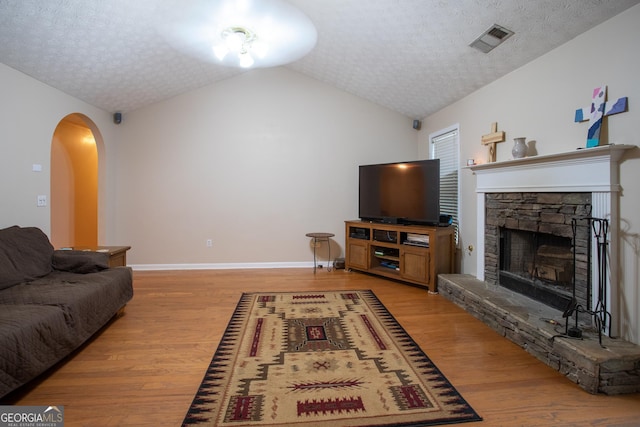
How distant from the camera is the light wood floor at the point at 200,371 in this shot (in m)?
1.63

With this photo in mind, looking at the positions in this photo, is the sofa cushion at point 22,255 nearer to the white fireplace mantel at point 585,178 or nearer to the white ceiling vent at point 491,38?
the white fireplace mantel at point 585,178

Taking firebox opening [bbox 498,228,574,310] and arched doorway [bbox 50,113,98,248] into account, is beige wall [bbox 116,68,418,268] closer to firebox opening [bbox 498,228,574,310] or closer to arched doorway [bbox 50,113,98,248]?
arched doorway [bbox 50,113,98,248]

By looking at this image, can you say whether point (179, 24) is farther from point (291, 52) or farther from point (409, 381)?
point (409, 381)

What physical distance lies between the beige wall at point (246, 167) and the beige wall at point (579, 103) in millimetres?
2040

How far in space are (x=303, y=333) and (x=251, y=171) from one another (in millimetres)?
3048

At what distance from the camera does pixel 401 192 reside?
4.30 m

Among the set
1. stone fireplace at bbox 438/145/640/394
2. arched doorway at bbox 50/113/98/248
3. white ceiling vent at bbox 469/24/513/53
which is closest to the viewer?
stone fireplace at bbox 438/145/640/394

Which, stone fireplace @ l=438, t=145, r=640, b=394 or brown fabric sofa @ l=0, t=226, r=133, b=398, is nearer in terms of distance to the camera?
brown fabric sofa @ l=0, t=226, r=133, b=398

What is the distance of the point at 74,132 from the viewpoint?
5297mm

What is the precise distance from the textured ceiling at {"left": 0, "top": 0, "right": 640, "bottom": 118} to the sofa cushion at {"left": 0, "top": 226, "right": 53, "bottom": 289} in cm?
159

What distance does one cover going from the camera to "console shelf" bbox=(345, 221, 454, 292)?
3.79 m

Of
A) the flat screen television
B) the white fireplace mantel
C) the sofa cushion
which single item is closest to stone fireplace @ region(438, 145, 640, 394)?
the white fireplace mantel

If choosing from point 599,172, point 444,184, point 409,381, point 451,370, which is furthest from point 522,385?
point 444,184

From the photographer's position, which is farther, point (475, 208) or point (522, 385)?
point (475, 208)
